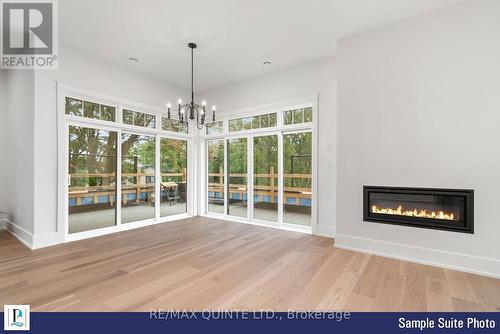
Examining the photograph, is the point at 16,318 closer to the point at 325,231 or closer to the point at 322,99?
the point at 325,231

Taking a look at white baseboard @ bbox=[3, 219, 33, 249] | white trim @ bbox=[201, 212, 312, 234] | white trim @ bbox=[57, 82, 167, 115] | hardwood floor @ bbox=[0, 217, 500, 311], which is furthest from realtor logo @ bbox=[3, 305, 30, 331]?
white trim @ bbox=[201, 212, 312, 234]

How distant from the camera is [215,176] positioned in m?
6.16

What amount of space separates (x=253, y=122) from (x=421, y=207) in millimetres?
3517

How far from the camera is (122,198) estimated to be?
190 inches

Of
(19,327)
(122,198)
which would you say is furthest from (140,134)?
(19,327)

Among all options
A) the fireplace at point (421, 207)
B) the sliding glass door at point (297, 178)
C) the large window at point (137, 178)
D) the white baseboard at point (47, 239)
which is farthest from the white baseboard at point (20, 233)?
the fireplace at point (421, 207)

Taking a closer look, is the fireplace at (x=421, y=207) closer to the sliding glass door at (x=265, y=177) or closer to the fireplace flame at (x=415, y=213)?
the fireplace flame at (x=415, y=213)

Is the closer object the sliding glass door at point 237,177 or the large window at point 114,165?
the large window at point 114,165

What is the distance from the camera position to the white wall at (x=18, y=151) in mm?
3779

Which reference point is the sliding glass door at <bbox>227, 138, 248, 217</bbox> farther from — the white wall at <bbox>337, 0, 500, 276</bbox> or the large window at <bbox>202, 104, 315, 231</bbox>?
the white wall at <bbox>337, 0, 500, 276</bbox>

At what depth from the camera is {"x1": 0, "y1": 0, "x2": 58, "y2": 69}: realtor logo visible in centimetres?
304

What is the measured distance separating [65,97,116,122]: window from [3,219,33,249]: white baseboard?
6.80 feet

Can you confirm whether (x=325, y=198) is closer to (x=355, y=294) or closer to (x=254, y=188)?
(x=254, y=188)

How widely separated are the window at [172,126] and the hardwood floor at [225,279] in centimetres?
276
